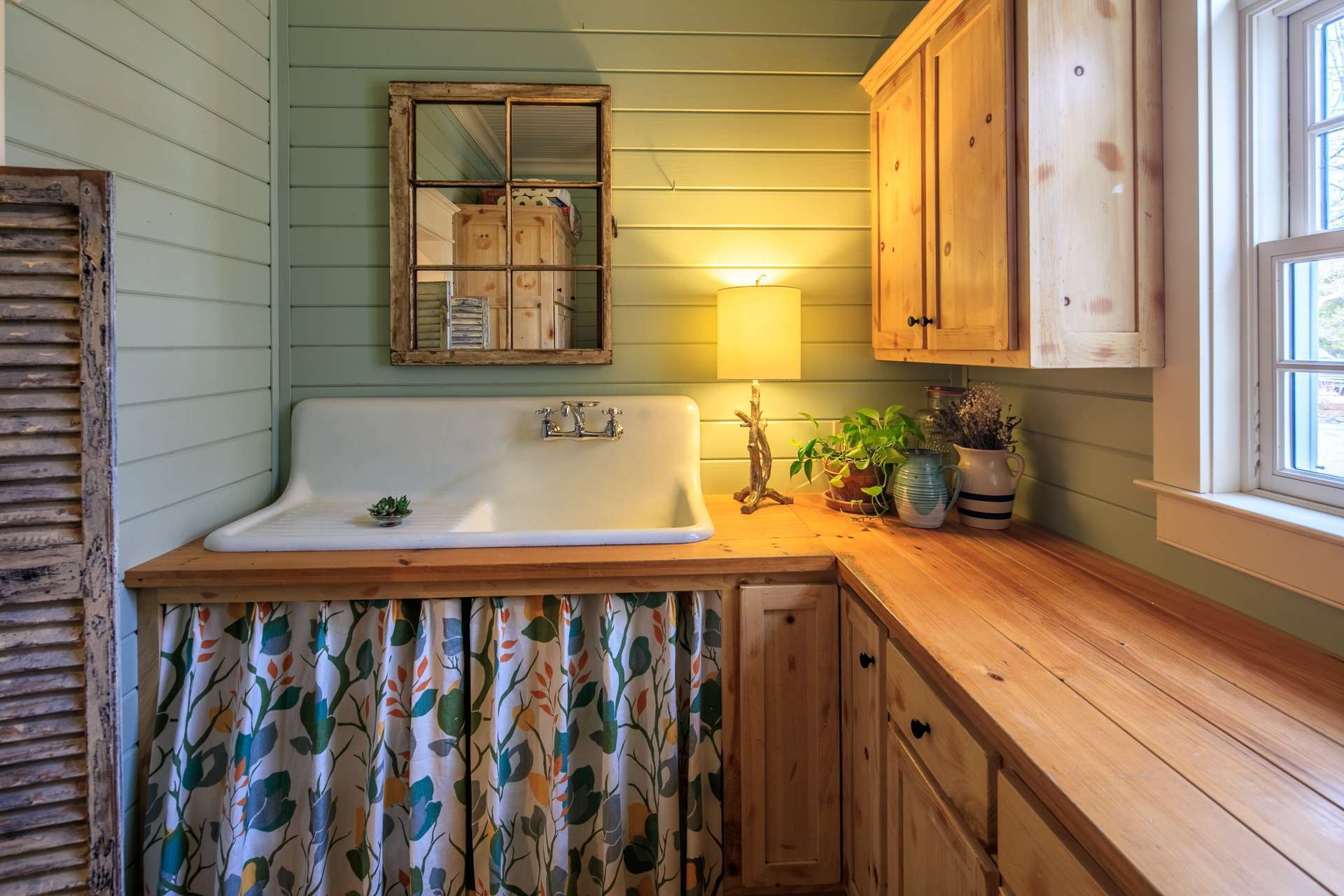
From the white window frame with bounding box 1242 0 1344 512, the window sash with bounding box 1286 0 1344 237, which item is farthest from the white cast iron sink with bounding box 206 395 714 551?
the window sash with bounding box 1286 0 1344 237

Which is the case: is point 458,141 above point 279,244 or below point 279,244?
above

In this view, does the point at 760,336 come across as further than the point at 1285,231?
Yes

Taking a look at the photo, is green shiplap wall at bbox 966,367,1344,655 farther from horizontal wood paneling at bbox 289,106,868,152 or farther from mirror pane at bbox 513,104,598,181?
mirror pane at bbox 513,104,598,181

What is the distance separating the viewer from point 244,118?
2164mm

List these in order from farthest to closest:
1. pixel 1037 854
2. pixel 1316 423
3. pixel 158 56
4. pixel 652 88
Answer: pixel 652 88, pixel 158 56, pixel 1316 423, pixel 1037 854

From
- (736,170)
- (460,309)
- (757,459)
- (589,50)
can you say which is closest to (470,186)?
(460,309)

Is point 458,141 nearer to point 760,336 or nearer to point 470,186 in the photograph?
point 470,186

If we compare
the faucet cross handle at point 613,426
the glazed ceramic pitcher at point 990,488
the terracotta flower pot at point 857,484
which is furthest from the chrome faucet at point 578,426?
the glazed ceramic pitcher at point 990,488

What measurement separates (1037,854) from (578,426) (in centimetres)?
169

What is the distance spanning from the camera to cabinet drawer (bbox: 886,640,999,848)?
109cm

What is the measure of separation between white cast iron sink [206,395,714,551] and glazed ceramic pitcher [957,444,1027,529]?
29.4 inches

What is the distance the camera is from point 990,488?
2.02 meters

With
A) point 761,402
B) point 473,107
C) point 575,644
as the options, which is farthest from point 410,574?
point 473,107

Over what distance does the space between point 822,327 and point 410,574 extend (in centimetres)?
147
